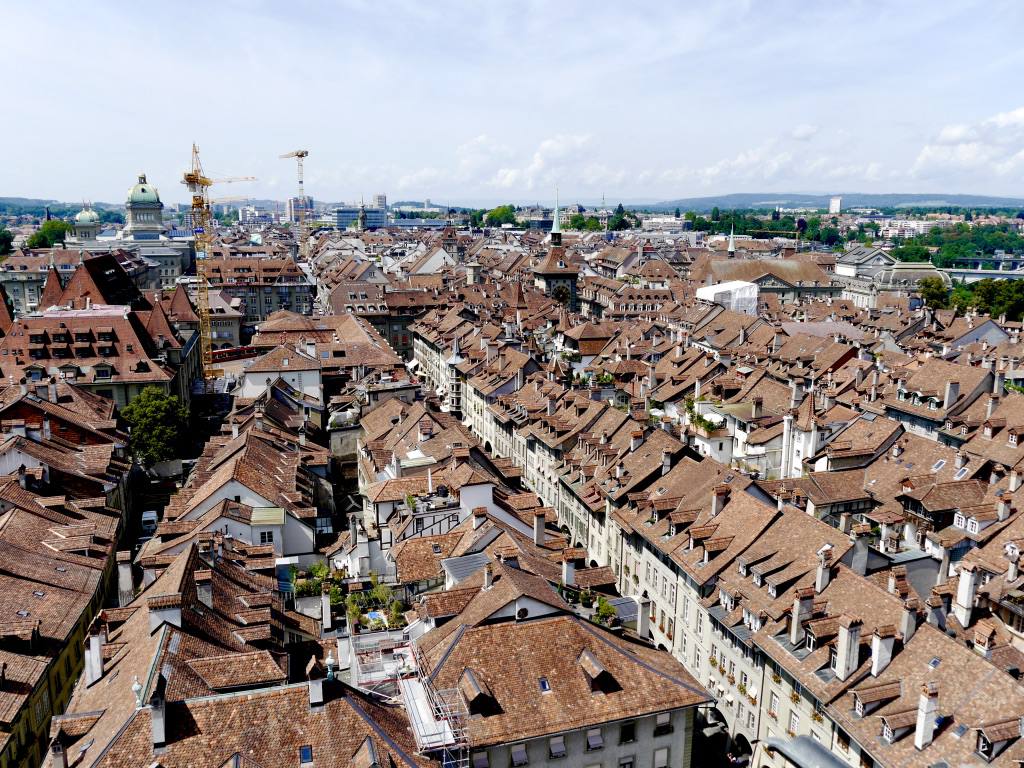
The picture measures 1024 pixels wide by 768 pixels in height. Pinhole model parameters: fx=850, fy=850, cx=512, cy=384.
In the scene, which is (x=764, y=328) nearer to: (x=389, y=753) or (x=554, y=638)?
(x=554, y=638)

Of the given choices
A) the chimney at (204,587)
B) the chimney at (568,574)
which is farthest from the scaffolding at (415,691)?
the chimney at (568,574)

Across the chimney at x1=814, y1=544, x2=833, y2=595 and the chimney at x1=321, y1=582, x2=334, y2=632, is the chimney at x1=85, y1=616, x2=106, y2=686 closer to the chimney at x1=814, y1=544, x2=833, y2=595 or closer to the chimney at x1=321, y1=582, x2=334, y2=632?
the chimney at x1=321, y1=582, x2=334, y2=632

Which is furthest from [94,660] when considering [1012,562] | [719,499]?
[1012,562]

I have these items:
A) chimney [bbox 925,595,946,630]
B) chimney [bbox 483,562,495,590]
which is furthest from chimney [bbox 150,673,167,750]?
chimney [bbox 925,595,946,630]

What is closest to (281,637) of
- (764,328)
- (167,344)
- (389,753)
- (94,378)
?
(389,753)

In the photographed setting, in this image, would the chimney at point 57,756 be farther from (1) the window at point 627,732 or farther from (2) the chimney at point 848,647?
(2) the chimney at point 848,647

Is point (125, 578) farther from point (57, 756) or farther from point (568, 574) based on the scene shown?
point (568, 574)
